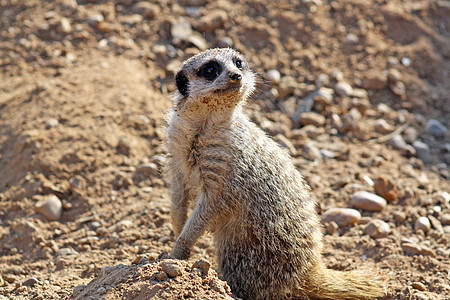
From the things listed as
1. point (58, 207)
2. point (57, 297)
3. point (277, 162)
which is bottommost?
point (58, 207)

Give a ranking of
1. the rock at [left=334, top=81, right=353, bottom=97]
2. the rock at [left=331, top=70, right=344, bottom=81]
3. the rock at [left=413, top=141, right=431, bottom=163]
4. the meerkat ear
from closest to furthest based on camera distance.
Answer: the meerkat ear < the rock at [left=413, top=141, right=431, bottom=163] < the rock at [left=334, top=81, right=353, bottom=97] < the rock at [left=331, top=70, right=344, bottom=81]

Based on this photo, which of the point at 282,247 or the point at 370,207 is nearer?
the point at 282,247

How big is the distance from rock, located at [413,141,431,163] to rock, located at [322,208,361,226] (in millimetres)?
1254

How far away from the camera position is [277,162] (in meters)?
3.34

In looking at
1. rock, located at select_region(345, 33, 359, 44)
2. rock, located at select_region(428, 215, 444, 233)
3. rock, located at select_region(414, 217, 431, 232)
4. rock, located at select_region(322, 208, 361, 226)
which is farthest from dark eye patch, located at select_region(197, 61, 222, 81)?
rock, located at select_region(345, 33, 359, 44)

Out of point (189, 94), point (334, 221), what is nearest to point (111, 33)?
point (189, 94)

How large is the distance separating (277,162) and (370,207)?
124 centimetres

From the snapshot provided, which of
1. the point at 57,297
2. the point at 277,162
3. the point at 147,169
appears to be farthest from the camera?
the point at 147,169

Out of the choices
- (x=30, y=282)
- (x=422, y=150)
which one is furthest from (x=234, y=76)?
(x=422, y=150)

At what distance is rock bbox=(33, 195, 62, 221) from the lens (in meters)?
3.98

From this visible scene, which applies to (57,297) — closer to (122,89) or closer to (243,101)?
(243,101)

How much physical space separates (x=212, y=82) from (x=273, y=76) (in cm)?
247

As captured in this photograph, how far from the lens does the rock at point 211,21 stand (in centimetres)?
570

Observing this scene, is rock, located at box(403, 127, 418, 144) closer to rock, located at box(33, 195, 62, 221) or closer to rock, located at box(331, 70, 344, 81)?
rock, located at box(331, 70, 344, 81)
